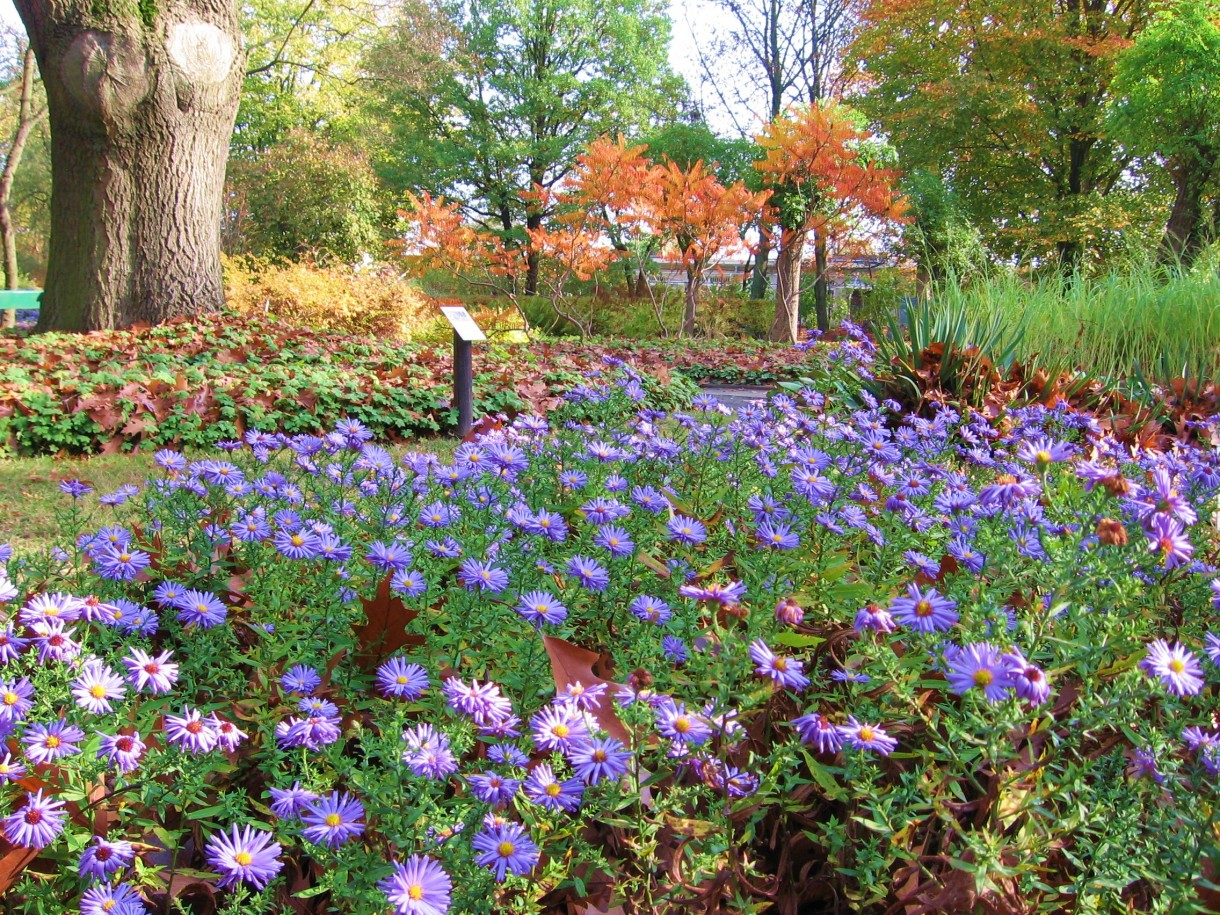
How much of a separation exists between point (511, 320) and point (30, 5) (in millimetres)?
9085

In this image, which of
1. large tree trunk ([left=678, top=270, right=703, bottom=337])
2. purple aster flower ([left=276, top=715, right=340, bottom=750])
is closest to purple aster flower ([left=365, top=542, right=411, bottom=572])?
purple aster flower ([left=276, top=715, right=340, bottom=750])

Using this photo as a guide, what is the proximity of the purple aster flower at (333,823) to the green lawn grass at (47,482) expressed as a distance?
99.8 inches

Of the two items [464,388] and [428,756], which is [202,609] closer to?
[428,756]

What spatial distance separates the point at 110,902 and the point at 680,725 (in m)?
0.66

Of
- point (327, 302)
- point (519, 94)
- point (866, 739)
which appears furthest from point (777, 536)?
point (519, 94)

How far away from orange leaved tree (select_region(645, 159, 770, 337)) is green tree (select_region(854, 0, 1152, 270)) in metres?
6.59

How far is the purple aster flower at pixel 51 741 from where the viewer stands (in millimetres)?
1045

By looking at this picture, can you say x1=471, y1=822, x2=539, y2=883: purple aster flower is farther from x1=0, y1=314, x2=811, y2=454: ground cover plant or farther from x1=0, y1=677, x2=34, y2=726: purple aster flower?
x1=0, y1=314, x2=811, y2=454: ground cover plant

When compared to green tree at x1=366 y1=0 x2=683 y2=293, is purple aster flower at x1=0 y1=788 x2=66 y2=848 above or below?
below

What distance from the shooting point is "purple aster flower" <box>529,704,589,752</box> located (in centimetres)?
98

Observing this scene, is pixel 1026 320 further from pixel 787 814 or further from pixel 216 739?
pixel 216 739

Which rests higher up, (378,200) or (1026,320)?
(378,200)

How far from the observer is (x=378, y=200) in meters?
22.8

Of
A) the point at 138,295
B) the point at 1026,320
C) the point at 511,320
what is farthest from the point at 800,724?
the point at 511,320
